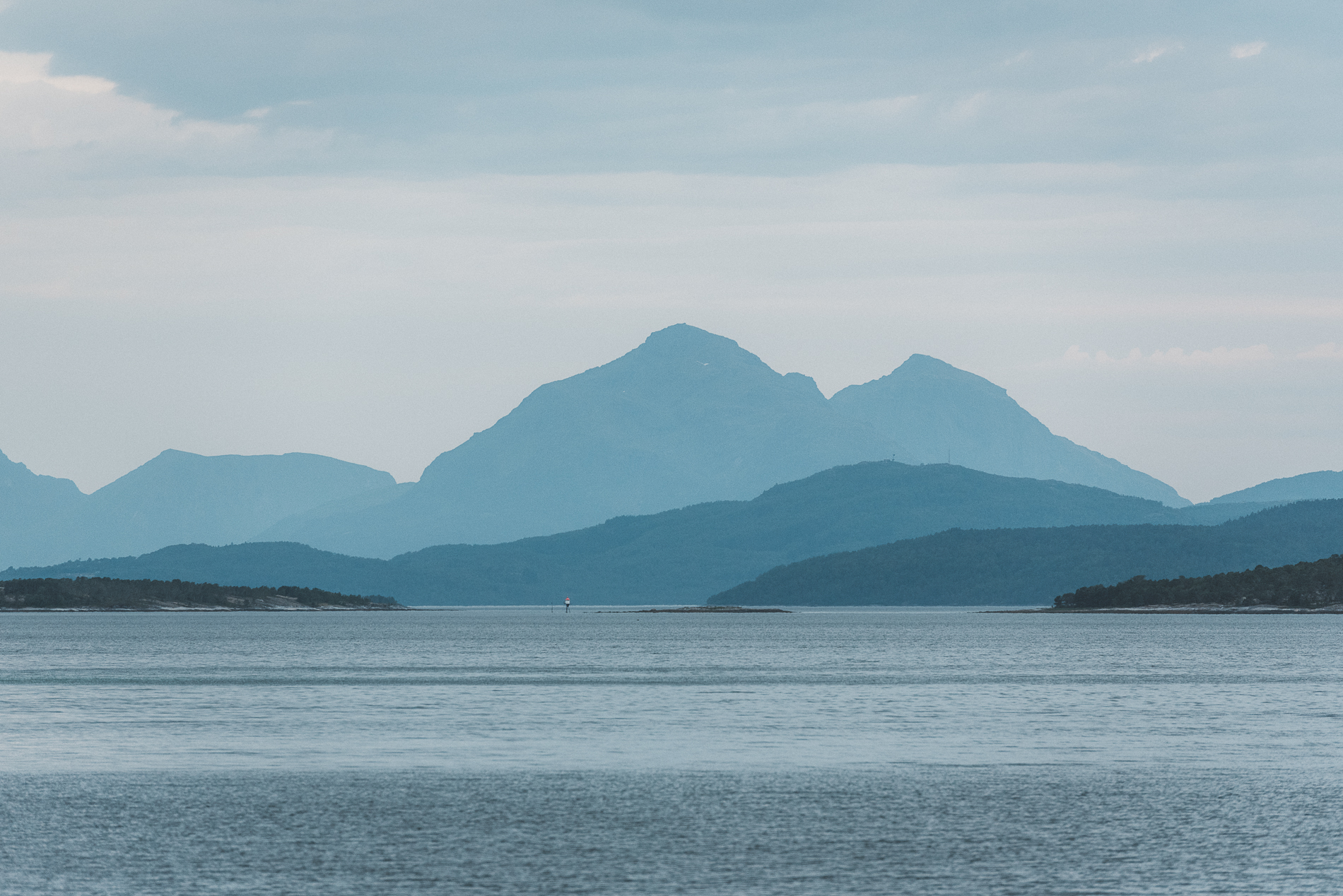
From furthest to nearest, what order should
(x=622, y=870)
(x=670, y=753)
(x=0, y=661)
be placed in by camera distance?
(x=0, y=661) → (x=670, y=753) → (x=622, y=870)

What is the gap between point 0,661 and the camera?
181 metres

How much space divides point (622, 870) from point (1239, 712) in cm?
6819

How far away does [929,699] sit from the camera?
115812 millimetres

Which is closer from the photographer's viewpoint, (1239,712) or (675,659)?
(1239,712)

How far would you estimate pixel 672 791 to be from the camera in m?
63.9

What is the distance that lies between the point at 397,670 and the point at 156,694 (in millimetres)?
40107

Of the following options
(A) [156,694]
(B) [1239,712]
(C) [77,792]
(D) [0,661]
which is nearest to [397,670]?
(A) [156,694]

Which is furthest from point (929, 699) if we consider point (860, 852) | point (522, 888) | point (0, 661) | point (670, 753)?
point (0, 661)

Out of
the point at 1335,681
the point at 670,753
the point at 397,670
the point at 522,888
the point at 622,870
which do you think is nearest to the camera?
the point at 522,888

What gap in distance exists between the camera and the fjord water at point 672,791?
152ft

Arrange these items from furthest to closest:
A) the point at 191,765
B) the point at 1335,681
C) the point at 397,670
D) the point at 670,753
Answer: the point at 397,670
the point at 1335,681
the point at 670,753
the point at 191,765

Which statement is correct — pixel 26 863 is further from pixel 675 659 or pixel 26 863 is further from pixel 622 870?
pixel 675 659

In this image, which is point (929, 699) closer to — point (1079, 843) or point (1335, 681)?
point (1335, 681)

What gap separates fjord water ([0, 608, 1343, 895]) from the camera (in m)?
46.4
